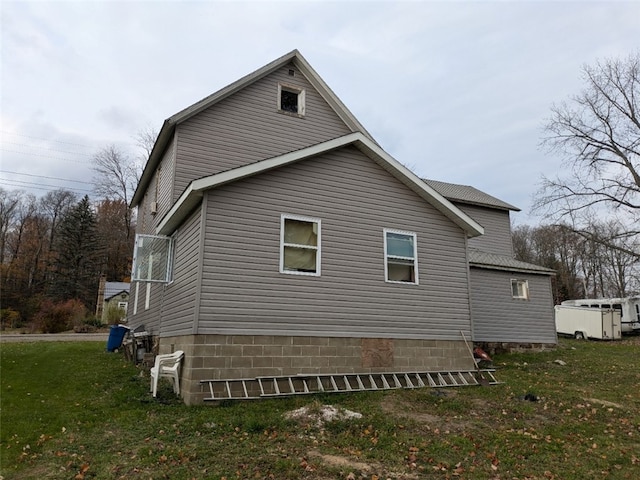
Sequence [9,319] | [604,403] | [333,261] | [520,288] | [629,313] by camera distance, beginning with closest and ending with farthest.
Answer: [604,403] → [333,261] → [520,288] → [629,313] → [9,319]

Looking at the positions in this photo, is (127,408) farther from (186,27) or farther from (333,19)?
(333,19)

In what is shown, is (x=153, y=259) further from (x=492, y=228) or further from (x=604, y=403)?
(x=492, y=228)

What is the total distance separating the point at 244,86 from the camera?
1345 centimetres

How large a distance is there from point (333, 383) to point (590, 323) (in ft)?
72.9

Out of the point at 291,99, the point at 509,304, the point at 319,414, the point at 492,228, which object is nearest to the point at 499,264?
the point at 509,304

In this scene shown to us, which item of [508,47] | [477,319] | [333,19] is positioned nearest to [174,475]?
[333,19]

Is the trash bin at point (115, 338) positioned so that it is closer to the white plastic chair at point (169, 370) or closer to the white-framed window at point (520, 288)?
the white plastic chair at point (169, 370)

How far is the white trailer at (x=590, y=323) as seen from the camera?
24.8 meters

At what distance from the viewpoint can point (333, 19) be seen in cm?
1220

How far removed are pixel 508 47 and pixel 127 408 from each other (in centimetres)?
→ 1428

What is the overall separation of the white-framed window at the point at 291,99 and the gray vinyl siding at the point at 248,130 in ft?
0.45

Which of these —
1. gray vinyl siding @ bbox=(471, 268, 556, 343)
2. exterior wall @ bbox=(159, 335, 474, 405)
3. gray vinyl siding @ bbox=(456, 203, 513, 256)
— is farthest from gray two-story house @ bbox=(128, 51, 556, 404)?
gray vinyl siding @ bbox=(456, 203, 513, 256)

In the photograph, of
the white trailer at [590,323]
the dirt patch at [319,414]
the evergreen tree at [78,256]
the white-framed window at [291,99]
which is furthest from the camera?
the evergreen tree at [78,256]

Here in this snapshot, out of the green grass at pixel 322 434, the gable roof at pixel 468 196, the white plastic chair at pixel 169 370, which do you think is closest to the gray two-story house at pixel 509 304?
the gable roof at pixel 468 196
